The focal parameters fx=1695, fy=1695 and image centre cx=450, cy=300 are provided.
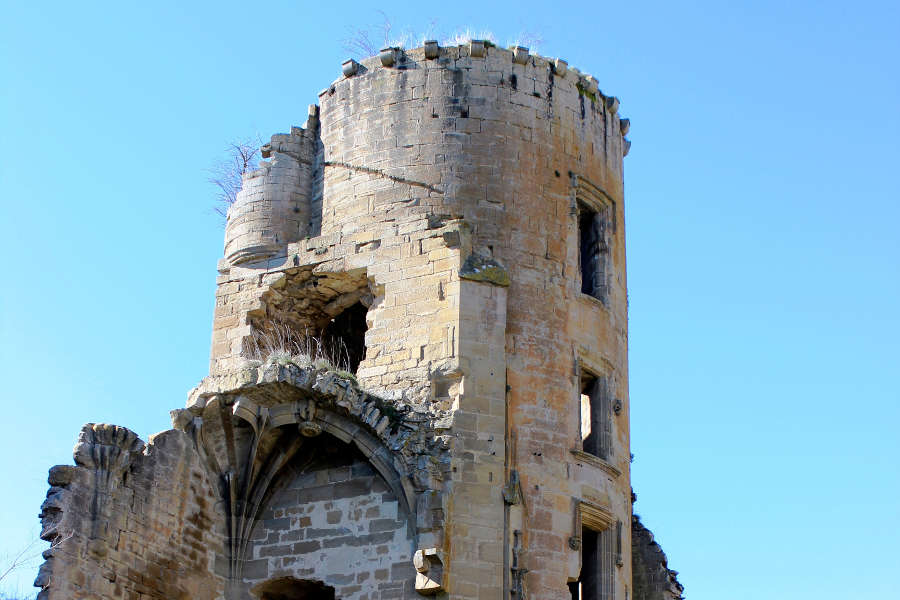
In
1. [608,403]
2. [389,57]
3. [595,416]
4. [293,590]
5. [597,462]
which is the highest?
[389,57]

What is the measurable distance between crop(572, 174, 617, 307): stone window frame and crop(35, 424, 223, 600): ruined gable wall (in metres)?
6.10

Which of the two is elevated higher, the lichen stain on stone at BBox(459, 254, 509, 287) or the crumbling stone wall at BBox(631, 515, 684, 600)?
the lichen stain on stone at BBox(459, 254, 509, 287)

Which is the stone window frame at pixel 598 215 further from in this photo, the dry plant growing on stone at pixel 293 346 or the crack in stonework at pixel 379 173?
the dry plant growing on stone at pixel 293 346

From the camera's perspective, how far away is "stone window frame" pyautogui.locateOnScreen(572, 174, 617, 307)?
23609 millimetres

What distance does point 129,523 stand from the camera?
65.8 feet

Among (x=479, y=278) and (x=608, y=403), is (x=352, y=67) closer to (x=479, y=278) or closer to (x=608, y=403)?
(x=479, y=278)

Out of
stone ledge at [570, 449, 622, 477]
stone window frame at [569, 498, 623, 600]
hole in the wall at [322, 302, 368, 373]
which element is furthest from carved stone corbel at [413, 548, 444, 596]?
hole in the wall at [322, 302, 368, 373]

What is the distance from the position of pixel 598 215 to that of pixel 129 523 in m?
8.16

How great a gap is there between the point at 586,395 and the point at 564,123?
12.7ft

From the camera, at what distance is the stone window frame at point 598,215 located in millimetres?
23609

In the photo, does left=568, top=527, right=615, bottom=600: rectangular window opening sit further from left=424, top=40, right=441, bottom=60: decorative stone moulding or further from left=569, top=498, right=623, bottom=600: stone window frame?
left=424, top=40, right=441, bottom=60: decorative stone moulding

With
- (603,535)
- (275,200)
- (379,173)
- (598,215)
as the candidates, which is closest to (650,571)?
(603,535)

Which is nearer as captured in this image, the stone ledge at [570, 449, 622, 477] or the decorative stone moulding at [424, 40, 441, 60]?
the stone ledge at [570, 449, 622, 477]

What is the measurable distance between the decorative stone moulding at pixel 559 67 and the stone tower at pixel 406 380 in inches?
1.0
